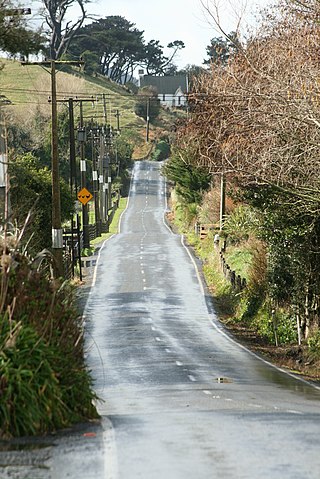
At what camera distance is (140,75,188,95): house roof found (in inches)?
7223

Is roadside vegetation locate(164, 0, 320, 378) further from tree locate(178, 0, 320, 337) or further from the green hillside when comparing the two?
the green hillside

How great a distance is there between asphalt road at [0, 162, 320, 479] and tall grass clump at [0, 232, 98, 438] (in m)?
0.36

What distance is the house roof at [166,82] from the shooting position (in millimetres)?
183475

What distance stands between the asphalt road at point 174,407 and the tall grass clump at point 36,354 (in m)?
0.36

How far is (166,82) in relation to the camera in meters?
184

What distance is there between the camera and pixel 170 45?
599ft

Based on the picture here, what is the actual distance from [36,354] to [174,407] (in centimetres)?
482

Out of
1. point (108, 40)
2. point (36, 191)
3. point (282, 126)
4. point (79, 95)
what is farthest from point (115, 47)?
→ point (282, 126)

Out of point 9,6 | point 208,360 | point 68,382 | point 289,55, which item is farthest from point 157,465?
point 9,6

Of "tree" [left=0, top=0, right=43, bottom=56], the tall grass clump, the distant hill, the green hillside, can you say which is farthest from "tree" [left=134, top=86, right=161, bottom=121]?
the tall grass clump

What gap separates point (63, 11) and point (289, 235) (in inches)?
4361

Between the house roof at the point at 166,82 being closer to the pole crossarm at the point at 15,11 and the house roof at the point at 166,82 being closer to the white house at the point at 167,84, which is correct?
the white house at the point at 167,84

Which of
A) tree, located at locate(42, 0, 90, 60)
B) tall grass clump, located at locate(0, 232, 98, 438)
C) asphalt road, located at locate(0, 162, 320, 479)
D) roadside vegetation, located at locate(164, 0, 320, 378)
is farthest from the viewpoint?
tree, located at locate(42, 0, 90, 60)

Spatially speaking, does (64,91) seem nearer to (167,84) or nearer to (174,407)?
(167,84)
